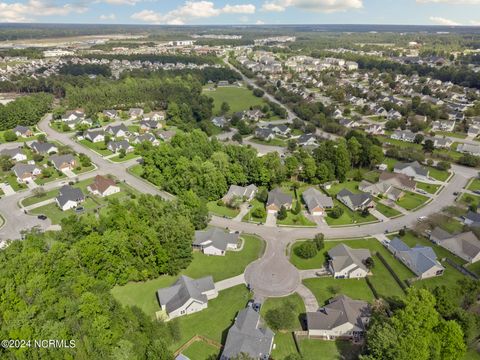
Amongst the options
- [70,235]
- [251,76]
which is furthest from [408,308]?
[251,76]

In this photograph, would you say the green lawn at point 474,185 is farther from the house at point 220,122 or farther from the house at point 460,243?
the house at point 220,122

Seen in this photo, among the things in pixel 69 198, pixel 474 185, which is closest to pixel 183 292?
pixel 69 198

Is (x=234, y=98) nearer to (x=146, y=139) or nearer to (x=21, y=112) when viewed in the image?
(x=146, y=139)

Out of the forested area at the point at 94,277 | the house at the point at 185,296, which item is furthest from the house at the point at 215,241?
the house at the point at 185,296

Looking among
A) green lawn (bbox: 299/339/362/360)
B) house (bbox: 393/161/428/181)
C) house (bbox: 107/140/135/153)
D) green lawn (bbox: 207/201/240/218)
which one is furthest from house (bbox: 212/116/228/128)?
green lawn (bbox: 299/339/362/360)

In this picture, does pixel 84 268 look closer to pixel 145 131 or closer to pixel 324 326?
pixel 324 326
